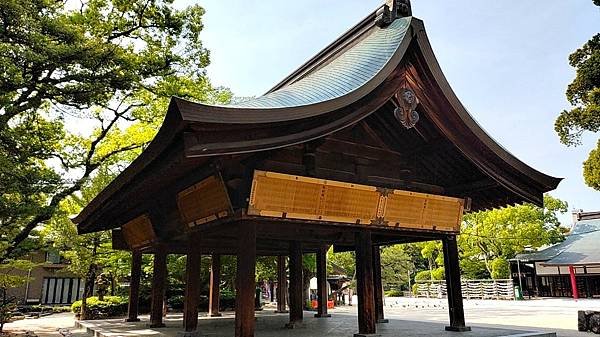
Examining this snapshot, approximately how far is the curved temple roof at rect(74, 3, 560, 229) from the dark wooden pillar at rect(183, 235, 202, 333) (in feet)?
5.66

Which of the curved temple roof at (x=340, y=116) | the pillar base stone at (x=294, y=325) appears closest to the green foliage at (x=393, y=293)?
the pillar base stone at (x=294, y=325)

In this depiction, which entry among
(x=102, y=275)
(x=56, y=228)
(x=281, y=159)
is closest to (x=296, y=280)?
(x=281, y=159)

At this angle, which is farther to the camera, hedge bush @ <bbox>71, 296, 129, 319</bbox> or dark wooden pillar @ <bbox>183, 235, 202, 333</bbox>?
hedge bush @ <bbox>71, 296, 129, 319</bbox>

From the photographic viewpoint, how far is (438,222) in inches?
354

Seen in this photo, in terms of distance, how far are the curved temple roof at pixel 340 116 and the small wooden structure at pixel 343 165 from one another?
21mm

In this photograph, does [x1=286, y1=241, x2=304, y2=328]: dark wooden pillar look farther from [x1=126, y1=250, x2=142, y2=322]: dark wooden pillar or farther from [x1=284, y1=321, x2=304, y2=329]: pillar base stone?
[x1=126, y1=250, x2=142, y2=322]: dark wooden pillar

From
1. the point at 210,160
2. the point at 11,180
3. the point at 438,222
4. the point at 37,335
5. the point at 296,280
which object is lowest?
the point at 37,335

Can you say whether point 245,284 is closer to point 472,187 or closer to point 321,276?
point 472,187

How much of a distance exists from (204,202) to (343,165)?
2.63m

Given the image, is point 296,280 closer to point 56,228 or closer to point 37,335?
point 37,335

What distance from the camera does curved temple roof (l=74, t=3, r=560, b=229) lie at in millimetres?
5320

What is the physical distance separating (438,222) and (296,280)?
154 inches

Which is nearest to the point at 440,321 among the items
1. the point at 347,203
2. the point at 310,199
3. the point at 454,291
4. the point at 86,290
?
the point at 454,291

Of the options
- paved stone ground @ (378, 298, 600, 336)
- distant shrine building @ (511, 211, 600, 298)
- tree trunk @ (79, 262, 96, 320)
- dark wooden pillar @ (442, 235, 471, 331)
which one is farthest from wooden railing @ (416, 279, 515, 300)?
tree trunk @ (79, 262, 96, 320)
